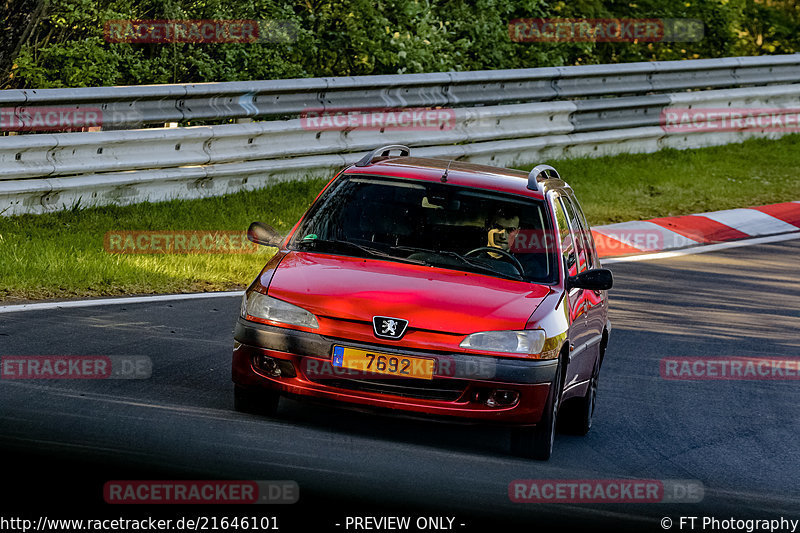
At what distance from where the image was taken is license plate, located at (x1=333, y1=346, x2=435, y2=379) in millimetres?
6828

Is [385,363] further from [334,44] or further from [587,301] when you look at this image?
[334,44]

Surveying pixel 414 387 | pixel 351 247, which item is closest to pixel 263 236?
pixel 351 247

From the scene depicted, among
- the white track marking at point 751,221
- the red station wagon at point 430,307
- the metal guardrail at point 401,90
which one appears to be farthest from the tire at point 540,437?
the white track marking at point 751,221

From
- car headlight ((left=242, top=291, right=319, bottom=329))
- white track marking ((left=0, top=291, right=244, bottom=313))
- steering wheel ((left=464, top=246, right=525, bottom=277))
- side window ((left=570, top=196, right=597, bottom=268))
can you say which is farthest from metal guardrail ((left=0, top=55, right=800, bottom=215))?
steering wheel ((left=464, top=246, right=525, bottom=277))

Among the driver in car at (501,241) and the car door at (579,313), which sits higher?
the driver in car at (501,241)

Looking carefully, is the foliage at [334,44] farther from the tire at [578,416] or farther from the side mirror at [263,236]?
the tire at [578,416]

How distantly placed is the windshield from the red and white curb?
21.8ft

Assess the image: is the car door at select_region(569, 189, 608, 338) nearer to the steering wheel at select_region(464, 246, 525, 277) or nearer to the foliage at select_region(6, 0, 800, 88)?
the steering wheel at select_region(464, 246, 525, 277)

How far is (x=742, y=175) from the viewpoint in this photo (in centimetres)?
1862

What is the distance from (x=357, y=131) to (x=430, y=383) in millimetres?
8536

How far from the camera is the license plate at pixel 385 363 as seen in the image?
6.83 m

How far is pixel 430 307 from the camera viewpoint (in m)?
6.93

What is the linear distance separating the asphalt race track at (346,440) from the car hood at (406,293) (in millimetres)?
543

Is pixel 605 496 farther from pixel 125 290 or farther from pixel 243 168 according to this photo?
pixel 243 168
